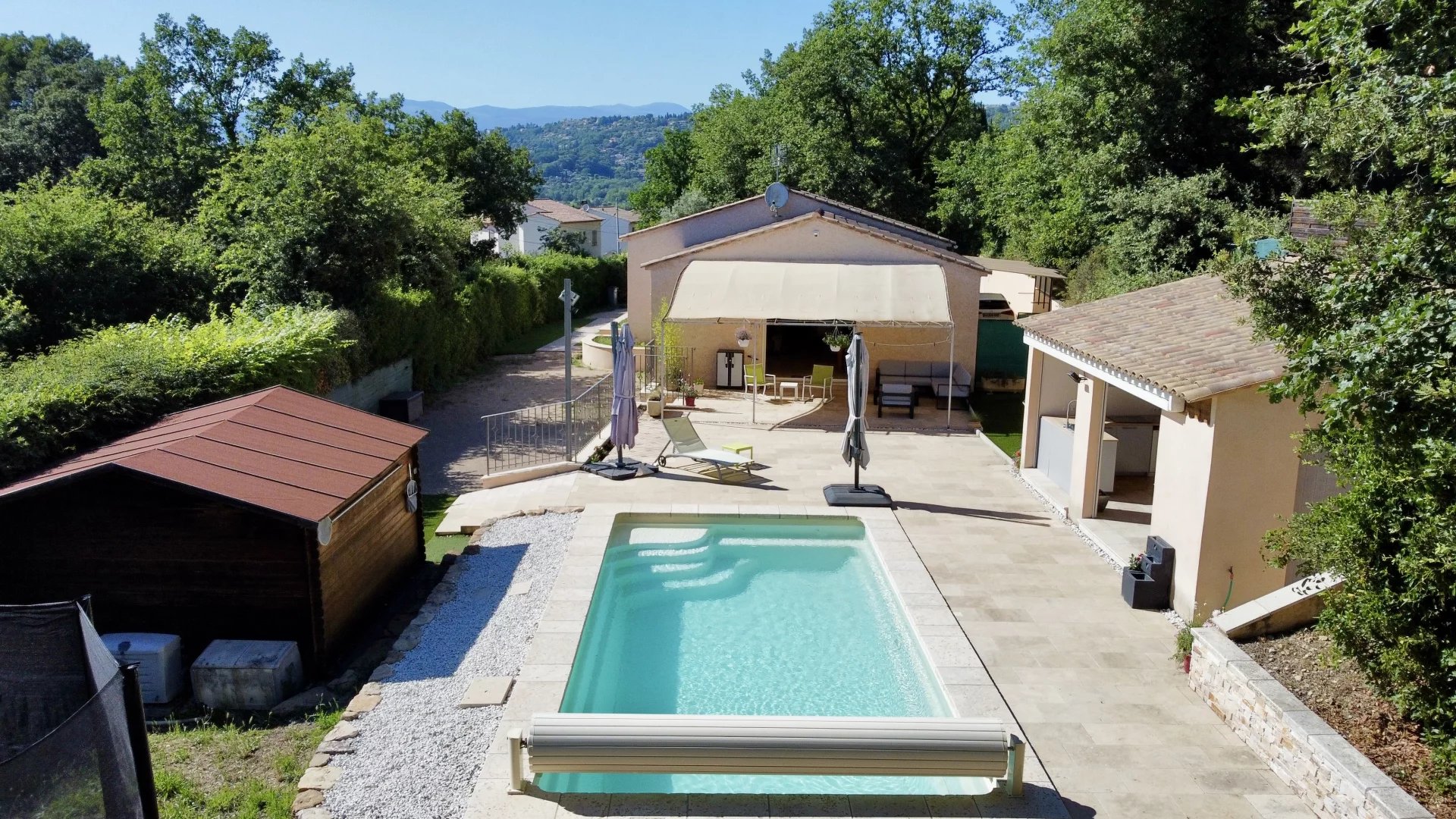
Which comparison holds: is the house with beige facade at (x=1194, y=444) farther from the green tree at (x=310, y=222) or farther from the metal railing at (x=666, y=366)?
the green tree at (x=310, y=222)

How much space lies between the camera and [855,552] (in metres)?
16.5

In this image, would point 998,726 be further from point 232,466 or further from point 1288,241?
point 232,466

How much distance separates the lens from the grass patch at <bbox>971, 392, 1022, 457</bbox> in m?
25.2

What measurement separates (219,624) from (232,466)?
6.78 ft

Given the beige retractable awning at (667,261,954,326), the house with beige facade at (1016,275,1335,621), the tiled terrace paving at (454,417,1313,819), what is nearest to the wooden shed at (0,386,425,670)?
the tiled terrace paving at (454,417,1313,819)

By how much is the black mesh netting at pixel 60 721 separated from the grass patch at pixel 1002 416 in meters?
19.9

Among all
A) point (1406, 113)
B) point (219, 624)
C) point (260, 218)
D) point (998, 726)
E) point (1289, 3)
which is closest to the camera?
point (998, 726)

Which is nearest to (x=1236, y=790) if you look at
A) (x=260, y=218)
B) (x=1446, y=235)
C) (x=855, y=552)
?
(x=1446, y=235)

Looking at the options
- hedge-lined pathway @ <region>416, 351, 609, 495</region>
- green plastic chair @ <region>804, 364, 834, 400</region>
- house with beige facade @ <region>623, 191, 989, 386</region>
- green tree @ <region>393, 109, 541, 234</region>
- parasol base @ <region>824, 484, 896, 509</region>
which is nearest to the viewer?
parasol base @ <region>824, 484, 896, 509</region>

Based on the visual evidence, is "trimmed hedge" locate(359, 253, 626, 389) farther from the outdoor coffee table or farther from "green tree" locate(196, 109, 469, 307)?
the outdoor coffee table

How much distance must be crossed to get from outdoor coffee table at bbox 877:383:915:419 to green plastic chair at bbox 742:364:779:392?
13.5 feet

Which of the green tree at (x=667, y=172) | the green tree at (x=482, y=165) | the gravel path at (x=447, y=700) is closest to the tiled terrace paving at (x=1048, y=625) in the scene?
the gravel path at (x=447, y=700)

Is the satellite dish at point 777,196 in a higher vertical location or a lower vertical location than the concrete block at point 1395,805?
higher

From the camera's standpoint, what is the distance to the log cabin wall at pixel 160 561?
11922 millimetres
